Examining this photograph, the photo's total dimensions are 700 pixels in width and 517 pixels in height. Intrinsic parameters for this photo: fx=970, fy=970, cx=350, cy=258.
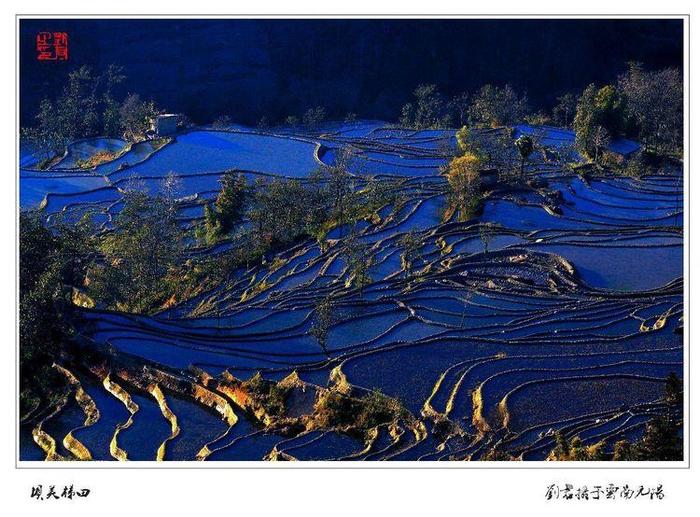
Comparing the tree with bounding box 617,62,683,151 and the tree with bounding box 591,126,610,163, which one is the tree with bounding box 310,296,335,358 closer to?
the tree with bounding box 591,126,610,163

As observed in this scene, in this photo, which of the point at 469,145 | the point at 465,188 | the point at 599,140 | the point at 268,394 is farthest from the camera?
the point at 599,140

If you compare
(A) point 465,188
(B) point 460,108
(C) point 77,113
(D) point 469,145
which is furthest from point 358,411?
(B) point 460,108

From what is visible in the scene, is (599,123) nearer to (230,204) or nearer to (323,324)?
(230,204)

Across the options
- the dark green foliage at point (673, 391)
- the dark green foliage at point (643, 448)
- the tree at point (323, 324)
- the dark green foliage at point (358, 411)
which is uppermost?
the tree at point (323, 324)

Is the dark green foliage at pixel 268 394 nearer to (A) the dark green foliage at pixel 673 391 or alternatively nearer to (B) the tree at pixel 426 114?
(A) the dark green foliage at pixel 673 391

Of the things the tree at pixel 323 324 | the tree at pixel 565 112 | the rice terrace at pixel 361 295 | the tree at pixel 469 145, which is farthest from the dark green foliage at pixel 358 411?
the tree at pixel 565 112

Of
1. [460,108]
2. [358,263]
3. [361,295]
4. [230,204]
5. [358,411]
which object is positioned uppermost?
[460,108]
